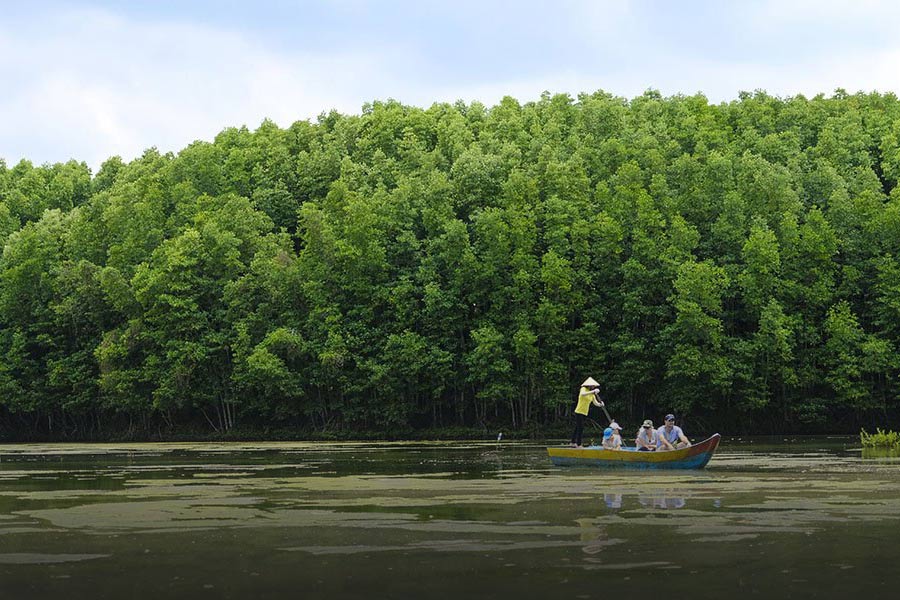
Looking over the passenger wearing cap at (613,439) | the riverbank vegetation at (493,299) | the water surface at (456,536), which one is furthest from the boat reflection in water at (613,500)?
the riverbank vegetation at (493,299)

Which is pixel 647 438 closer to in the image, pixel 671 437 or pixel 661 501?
pixel 671 437

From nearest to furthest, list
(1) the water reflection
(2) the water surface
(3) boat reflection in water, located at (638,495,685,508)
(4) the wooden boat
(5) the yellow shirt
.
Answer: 1. (2) the water surface
2. (3) boat reflection in water, located at (638,495,685,508)
3. (4) the wooden boat
4. (5) the yellow shirt
5. (1) the water reflection

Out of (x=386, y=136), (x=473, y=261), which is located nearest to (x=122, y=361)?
(x=473, y=261)

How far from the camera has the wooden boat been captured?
1303 inches

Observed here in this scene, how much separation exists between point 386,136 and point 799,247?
62652 millimetres

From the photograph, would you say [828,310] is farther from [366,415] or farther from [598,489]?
[598,489]


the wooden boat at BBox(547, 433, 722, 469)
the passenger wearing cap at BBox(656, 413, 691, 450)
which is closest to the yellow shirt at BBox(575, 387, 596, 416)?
the wooden boat at BBox(547, 433, 722, 469)

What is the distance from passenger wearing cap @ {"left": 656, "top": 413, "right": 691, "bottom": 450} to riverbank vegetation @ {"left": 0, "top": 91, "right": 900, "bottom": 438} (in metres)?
46.7

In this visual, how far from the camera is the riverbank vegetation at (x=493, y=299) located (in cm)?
8675

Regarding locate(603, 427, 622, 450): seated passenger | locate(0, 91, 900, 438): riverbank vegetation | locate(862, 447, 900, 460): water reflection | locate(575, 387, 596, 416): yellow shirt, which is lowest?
locate(862, 447, 900, 460): water reflection

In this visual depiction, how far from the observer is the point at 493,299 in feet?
301

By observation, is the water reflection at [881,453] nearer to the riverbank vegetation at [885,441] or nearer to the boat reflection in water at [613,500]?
the riverbank vegetation at [885,441]

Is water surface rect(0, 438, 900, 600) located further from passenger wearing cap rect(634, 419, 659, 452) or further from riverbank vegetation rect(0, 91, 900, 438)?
riverbank vegetation rect(0, 91, 900, 438)

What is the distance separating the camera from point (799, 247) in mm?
92375
